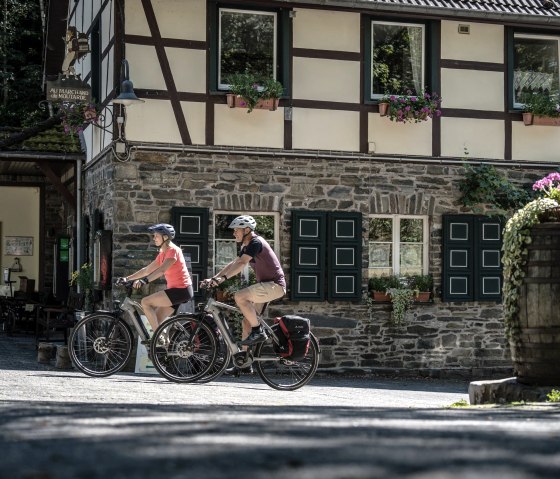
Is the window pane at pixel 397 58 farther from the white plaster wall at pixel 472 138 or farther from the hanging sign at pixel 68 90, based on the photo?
the hanging sign at pixel 68 90

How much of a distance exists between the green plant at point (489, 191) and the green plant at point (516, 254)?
6746 millimetres

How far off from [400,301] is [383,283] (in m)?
0.34

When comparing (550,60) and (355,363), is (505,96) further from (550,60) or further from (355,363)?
(355,363)

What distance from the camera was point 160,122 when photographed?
598 inches

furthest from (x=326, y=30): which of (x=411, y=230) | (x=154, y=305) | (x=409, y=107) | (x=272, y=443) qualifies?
(x=272, y=443)

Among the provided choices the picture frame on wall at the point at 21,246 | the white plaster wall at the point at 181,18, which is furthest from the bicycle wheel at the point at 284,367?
the picture frame on wall at the point at 21,246

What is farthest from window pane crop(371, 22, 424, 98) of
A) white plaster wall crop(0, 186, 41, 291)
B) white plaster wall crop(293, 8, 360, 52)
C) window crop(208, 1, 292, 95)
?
white plaster wall crop(0, 186, 41, 291)

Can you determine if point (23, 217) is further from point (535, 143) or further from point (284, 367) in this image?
point (284, 367)

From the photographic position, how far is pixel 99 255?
52.7 feet

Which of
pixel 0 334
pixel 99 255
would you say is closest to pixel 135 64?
pixel 99 255

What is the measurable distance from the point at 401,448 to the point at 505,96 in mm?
12655

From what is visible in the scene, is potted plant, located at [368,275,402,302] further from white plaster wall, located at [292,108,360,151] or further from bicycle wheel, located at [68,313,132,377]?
bicycle wheel, located at [68,313,132,377]

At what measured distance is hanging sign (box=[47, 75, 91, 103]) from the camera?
15.6 metres

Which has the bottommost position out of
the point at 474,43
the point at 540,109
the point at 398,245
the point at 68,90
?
the point at 398,245
